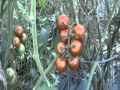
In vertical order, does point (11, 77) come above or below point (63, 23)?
below

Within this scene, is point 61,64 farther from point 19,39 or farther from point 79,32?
point 19,39

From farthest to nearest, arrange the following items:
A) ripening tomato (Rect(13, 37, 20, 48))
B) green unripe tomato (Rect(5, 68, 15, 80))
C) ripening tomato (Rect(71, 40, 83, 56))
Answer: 1. ripening tomato (Rect(13, 37, 20, 48))
2. green unripe tomato (Rect(5, 68, 15, 80))
3. ripening tomato (Rect(71, 40, 83, 56))

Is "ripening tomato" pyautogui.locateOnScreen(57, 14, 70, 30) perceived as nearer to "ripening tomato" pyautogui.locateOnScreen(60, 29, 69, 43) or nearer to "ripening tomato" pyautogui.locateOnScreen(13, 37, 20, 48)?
"ripening tomato" pyautogui.locateOnScreen(60, 29, 69, 43)

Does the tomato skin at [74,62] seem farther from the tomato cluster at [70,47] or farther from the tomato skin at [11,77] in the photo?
the tomato skin at [11,77]

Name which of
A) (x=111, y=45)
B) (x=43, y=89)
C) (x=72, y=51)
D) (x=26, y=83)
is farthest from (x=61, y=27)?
(x=26, y=83)

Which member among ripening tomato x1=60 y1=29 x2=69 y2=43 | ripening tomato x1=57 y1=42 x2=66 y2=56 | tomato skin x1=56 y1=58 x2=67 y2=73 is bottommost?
tomato skin x1=56 y1=58 x2=67 y2=73

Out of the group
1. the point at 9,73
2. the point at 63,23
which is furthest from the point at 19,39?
the point at 63,23

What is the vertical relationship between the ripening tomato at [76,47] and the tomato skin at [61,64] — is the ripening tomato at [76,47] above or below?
above

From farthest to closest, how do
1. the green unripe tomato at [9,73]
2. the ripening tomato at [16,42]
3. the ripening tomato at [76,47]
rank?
the ripening tomato at [16,42] < the green unripe tomato at [9,73] < the ripening tomato at [76,47]

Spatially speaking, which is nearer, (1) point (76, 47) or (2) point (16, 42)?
(1) point (76, 47)

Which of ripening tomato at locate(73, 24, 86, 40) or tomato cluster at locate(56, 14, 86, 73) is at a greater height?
ripening tomato at locate(73, 24, 86, 40)

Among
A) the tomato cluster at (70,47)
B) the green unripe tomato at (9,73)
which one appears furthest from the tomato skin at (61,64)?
the green unripe tomato at (9,73)

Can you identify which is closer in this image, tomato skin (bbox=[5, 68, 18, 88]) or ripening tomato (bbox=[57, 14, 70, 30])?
ripening tomato (bbox=[57, 14, 70, 30])

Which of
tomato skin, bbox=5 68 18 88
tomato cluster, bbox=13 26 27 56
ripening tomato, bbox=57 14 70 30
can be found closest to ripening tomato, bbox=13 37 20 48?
tomato cluster, bbox=13 26 27 56
